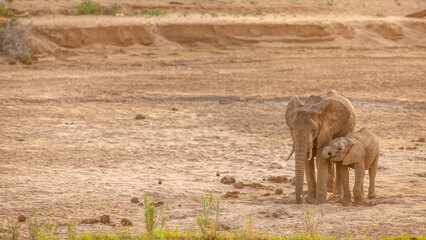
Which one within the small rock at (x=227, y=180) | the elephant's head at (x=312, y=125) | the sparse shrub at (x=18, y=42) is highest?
the sparse shrub at (x=18, y=42)

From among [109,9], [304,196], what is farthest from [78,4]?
[304,196]

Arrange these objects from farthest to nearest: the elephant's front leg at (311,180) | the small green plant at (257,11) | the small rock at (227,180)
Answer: the small green plant at (257,11), the small rock at (227,180), the elephant's front leg at (311,180)

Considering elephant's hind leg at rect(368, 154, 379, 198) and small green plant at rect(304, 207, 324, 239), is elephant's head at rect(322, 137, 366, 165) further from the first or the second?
small green plant at rect(304, 207, 324, 239)

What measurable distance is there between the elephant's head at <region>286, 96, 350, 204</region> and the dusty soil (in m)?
0.57

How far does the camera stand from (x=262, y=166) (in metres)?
10.9

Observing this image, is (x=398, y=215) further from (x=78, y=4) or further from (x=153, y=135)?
(x=78, y=4)

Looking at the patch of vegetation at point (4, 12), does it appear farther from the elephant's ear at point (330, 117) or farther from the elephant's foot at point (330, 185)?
the elephant's ear at point (330, 117)

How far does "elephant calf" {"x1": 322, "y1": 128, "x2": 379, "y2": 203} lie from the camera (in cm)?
831

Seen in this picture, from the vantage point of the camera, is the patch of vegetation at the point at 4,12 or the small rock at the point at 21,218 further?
the patch of vegetation at the point at 4,12

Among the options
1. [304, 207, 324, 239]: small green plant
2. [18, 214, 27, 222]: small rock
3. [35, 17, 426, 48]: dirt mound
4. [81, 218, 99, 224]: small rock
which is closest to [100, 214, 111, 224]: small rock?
[81, 218, 99, 224]: small rock

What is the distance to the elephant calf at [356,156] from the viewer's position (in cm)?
831

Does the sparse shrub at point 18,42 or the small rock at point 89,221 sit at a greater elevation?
the sparse shrub at point 18,42

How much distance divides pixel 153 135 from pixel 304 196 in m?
4.48

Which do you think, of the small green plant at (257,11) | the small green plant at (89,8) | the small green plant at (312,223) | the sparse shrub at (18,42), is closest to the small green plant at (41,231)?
the small green plant at (312,223)
